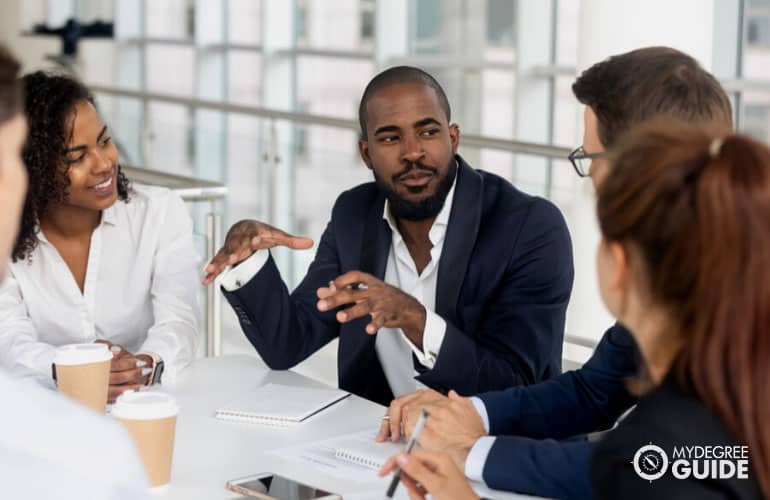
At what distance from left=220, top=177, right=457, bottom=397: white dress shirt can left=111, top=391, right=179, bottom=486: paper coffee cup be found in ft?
2.44

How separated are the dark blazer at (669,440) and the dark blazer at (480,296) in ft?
3.47

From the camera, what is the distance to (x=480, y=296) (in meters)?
2.29

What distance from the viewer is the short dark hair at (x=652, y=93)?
65.1 inches

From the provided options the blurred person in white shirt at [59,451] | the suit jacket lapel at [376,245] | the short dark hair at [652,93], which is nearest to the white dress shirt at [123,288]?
the suit jacket lapel at [376,245]

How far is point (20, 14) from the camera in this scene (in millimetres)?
10500

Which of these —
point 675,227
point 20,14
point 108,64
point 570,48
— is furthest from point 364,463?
point 20,14

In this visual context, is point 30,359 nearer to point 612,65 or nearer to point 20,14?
point 612,65

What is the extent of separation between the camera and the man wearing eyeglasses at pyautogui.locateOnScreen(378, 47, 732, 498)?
1588mm

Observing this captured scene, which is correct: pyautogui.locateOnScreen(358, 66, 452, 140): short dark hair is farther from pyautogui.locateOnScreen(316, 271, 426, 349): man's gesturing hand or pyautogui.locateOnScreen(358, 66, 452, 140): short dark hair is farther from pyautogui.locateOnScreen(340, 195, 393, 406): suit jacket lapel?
pyautogui.locateOnScreen(316, 271, 426, 349): man's gesturing hand

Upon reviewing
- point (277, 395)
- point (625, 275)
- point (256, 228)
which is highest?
point (625, 275)

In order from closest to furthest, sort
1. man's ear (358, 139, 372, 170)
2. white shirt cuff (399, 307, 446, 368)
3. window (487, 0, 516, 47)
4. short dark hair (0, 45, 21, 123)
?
short dark hair (0, 45, 21, 123), white shirt cuff (399, 307, 446, 368), man's ear (358, 139, 372, 170), window (487, 0, 516, 47)

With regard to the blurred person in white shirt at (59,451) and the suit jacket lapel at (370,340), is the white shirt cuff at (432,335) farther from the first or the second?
the blurred person in white shirt at (59,451)

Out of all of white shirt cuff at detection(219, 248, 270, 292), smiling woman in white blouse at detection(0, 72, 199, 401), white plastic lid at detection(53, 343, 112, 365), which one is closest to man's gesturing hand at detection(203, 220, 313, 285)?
white shirt cuff at detection(219, 248, 270, 292)

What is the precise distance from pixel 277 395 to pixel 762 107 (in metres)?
3.18
